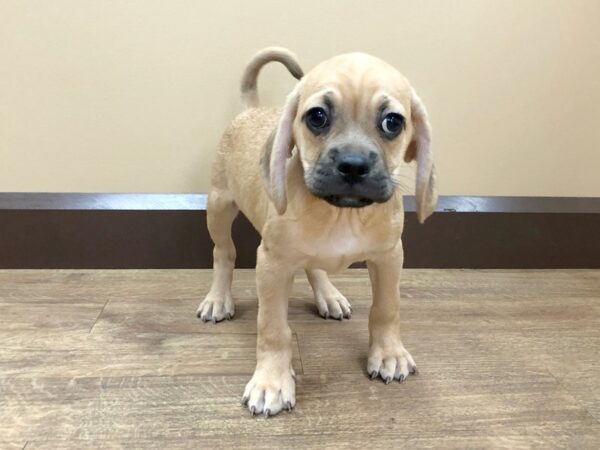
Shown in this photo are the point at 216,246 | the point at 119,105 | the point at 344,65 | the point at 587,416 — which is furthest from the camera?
the point at 119,105

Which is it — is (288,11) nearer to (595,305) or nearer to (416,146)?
(416,146)

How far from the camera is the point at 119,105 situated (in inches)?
98.7

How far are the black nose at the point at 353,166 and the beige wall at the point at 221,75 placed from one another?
126cm

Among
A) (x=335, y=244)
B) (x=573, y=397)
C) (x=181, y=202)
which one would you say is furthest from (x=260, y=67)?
(x=573, y=397)

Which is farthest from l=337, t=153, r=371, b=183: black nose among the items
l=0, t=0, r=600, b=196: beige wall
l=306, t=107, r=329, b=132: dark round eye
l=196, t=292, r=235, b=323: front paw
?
l=0, t=0, r=600, b=196: beige wall

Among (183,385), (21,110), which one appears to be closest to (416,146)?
(183,385)

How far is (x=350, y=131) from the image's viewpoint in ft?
4.85

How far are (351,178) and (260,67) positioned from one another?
1087mm

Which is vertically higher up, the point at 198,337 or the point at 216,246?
the point at 216,246

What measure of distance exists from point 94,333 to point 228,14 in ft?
4.87

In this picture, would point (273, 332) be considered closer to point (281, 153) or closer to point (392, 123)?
point (281, 153)

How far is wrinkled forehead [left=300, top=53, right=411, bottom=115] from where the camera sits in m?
1.48

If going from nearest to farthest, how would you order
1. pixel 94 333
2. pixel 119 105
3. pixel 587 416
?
pixel 587 416, pixel 94 333, pixel 119 105

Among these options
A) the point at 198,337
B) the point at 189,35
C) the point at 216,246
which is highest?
the point at 189,35
